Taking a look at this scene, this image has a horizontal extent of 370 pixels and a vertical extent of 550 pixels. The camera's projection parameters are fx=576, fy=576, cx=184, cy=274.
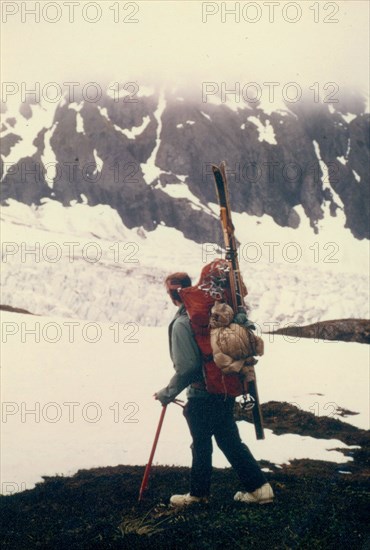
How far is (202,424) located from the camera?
5645 mm

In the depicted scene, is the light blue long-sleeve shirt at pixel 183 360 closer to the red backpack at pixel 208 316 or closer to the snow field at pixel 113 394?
the red backpack at pixel 208 316

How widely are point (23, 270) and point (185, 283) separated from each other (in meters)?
32.2

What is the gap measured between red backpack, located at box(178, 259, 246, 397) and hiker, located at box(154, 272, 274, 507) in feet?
0.26

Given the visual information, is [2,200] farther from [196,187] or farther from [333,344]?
[333,344]

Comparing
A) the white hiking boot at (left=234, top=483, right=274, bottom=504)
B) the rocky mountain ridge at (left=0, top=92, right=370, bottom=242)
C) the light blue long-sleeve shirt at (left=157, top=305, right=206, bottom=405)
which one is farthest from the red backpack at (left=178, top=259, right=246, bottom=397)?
the rocky mountain ridge at (left=0, top=92, right=370, bottom=242)

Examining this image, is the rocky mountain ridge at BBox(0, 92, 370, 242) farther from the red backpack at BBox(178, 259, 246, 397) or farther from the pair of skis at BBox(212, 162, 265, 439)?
the red backpack at BBox(178, 259, 246, 397)

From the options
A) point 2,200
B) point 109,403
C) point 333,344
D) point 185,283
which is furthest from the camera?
point 2,200

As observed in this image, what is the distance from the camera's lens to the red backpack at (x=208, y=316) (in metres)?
5.52

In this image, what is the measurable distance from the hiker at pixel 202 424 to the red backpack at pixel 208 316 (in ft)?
0.26

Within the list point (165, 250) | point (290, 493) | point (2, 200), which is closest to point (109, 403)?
point (290, 493)

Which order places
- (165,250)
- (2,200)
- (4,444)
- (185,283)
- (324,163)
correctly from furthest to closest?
(324,163), (2,200), (165,250), (4,444), (185,283)

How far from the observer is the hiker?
18.2ft

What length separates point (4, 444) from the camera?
1067cm

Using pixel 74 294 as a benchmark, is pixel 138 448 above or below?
below
